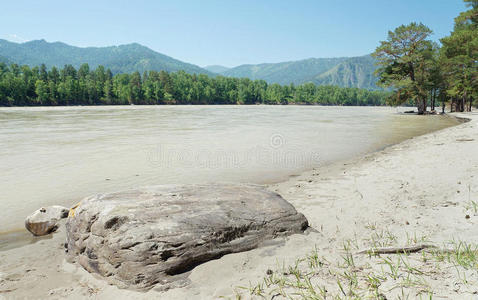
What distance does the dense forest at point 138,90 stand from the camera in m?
99.2

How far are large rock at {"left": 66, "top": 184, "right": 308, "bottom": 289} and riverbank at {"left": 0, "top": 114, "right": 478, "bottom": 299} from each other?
0.61 ft

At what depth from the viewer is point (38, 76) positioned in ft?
356

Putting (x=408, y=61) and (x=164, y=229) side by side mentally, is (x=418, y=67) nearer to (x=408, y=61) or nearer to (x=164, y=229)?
(x=408, y=61)

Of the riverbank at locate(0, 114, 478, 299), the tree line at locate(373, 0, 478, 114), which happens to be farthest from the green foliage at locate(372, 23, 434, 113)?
the riverbank at locate(0, 114, 478, 299)

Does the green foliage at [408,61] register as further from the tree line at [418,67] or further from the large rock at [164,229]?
the large rock at [164,229]

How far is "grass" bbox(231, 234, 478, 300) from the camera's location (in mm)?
2893

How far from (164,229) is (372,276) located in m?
2.84

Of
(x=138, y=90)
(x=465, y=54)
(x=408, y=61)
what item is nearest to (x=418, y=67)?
(x=408, y=61)

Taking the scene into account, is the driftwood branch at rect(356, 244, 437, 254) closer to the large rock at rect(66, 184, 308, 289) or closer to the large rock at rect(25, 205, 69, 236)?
the large rock at rect(66, 184, 308, 289)

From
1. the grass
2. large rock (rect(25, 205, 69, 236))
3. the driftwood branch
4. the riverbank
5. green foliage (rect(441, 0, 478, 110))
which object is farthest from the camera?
green foliage (rect(441, 0, 478, 110))

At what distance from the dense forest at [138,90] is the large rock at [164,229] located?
6196 centimetres

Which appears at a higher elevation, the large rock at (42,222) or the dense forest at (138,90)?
the dense forest at (138,90)

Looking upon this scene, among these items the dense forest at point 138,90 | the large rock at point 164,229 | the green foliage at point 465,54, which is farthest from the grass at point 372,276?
the dense forest at point 138,90

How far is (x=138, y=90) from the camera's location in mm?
120875
